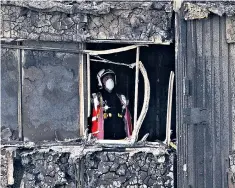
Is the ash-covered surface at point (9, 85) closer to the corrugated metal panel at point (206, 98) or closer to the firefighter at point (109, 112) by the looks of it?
the firefighter at point (109, 112)

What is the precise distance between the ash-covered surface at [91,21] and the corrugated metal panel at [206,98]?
0.20 metres

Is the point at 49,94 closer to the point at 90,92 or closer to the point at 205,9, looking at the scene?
the point at 90,92

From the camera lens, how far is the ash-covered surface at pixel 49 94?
500cm

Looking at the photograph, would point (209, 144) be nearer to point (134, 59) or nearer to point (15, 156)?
point (134, 59)

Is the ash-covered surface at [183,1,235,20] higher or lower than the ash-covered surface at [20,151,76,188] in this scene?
higher

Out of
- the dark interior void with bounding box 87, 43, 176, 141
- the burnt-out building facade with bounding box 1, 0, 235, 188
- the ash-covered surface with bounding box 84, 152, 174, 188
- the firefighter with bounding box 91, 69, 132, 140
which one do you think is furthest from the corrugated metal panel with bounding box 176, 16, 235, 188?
the firefighter with bounding box 91, 69, 132, 140

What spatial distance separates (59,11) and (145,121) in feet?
3.90

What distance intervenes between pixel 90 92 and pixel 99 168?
24.2 inches

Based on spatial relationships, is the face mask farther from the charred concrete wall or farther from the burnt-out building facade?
the charred concrete wall

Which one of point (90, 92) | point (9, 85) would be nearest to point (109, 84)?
point (90, 92)

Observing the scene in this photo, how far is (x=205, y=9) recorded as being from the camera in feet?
15.5

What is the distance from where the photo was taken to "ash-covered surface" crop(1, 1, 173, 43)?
15.9ft

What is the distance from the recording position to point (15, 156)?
498cm

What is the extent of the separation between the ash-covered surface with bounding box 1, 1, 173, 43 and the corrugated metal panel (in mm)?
199
